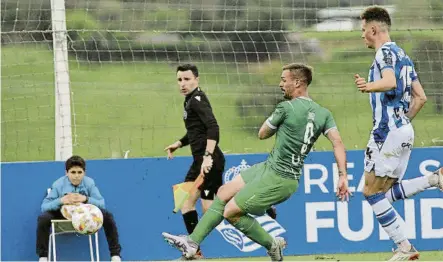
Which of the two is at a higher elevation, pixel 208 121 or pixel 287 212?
pixel 208 121

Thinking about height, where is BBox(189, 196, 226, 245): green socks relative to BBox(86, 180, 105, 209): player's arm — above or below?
below

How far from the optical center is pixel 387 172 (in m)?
12.4

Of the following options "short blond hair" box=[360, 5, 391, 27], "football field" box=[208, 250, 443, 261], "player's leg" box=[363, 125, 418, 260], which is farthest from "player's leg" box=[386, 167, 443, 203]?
"football field" box=[208, 250, 443, 261]

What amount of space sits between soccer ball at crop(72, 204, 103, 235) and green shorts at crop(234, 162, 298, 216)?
7.66ft

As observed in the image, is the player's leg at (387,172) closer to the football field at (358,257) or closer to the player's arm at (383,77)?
the player's arm at (383,77)

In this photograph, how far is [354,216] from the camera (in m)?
14.9

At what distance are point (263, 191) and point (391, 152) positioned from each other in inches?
46.0

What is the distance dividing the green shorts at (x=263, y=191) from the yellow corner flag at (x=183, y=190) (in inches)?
69.2

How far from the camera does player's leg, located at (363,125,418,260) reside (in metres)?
12.3

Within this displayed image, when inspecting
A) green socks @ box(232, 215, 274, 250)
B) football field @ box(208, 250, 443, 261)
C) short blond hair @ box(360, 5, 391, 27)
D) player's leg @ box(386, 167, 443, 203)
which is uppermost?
short blond hair @ box(360, 5, 391, 27)

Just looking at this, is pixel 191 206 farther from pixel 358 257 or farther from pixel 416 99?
pixel 416 99

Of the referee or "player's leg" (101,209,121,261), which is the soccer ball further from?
the referee

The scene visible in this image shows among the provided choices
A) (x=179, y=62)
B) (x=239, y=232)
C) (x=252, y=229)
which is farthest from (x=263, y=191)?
(x=179, y=62)

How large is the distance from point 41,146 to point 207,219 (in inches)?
176
